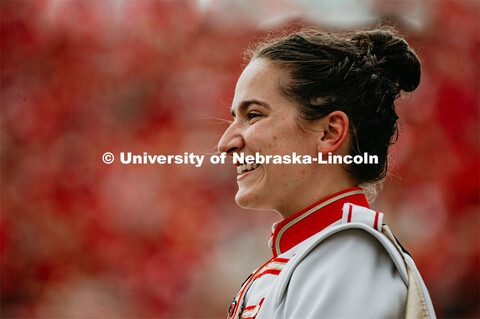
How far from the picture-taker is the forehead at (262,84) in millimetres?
929

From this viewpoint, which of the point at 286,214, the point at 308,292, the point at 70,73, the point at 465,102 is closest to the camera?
the point at 308,292

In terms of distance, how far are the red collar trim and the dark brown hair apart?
1.9 inches

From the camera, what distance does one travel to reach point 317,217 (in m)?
0.90

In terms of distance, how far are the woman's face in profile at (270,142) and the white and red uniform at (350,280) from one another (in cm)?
10

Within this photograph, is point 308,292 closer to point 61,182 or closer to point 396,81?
point 396,81

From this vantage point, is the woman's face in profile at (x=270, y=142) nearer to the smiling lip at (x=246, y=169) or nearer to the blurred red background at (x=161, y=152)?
the smiling lip at (x=246, y=169)

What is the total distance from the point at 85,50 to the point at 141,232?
98 cm

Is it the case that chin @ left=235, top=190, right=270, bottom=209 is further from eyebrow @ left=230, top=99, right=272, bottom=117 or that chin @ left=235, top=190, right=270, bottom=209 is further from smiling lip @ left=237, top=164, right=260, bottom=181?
eyebrow @ left=230, top=99, right=272, bottom=117

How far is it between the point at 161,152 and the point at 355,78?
189 cm

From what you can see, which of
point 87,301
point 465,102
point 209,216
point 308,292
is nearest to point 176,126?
point 209,216

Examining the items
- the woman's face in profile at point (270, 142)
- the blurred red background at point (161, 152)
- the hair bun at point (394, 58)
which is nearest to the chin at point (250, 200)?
the woman's face in profile at point (270, 142)

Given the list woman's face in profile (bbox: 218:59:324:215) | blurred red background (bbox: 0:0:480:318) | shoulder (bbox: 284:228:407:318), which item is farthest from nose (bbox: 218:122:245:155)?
blurred red background (bbox: 0:0:480:318)

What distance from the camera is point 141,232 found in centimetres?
271

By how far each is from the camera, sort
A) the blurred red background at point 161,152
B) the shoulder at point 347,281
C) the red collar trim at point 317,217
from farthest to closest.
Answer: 1. the blurred red background at point 161,152
2. the red collar trim at point 317,217
3. the shoulder at point 347,281
